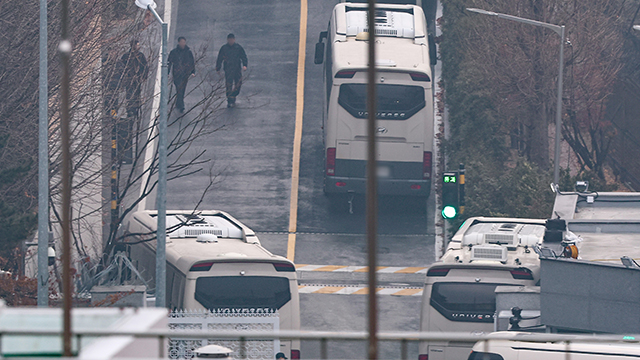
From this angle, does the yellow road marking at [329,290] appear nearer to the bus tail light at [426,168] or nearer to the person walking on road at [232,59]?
the bus tail light at [426,168]

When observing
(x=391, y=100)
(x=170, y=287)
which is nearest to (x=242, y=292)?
(x=170, y=287)

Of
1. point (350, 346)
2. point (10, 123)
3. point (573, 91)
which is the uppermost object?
point (573, 91)

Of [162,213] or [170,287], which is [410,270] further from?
[162,213]

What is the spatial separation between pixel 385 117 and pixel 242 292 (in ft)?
34.7

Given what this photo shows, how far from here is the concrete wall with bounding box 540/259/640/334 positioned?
37.7 feet

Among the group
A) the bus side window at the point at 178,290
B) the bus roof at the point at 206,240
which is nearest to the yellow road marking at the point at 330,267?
the bus roof at the point at 206,240

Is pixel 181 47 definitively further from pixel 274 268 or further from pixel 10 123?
pixel 274 268

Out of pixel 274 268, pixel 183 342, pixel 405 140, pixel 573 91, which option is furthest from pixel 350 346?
pixel 573 91

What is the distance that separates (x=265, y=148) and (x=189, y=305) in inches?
651

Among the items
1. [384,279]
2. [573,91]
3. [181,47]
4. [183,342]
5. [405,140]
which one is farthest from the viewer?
[573,91]

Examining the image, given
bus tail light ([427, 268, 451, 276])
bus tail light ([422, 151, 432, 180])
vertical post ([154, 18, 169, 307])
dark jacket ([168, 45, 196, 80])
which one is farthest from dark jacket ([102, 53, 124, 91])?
bus tail light ([427, 268, 451, 276])

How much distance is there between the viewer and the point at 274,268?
15312 millimetres

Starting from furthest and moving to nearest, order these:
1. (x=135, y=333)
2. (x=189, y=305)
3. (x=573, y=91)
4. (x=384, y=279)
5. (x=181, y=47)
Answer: (x=573, y=91), (x=181, y=47), (x=384, y=279), (x=189, y=305), (x=135, y=333)

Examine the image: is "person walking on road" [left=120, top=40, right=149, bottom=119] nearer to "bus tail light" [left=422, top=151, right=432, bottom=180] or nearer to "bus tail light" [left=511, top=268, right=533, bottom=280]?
"bus tail light" [left=422, top=151, right=432, bottom=180]
